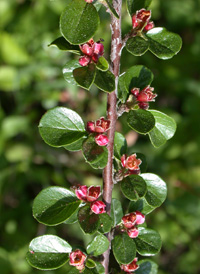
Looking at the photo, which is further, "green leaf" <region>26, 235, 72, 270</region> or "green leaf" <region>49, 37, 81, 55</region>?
"green leaf" <region>26, 235, 72, 270</region>

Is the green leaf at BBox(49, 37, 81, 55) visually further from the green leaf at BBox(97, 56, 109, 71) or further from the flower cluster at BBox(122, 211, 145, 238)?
the flower cluster at BBox(122, 211, 145, 238)

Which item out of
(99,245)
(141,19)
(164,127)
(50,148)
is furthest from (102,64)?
(50,148)

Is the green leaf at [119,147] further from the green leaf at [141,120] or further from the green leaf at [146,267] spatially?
the green leaf at [146,267]

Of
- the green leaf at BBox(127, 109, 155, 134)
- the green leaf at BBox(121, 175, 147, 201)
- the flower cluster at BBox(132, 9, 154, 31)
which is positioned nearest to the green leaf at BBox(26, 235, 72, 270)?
the green leaf at BBox(121, 175, 147, 201)

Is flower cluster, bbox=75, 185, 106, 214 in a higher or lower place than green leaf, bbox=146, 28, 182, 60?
lower

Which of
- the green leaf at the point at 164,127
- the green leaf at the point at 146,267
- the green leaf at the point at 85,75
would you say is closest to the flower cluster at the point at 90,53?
the green leaf at the point at 85,75

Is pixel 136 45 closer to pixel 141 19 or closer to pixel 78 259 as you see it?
pixel 141 19
